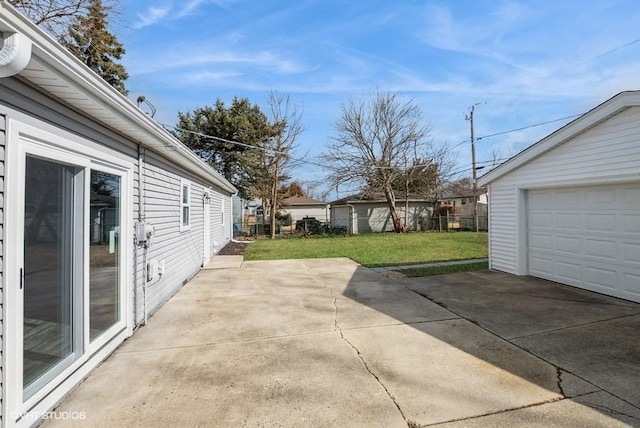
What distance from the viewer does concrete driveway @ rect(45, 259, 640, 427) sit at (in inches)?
100

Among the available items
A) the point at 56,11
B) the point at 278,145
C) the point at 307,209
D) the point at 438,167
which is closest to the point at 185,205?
the point at 56,11

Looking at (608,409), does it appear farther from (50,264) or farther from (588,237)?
(588,237)

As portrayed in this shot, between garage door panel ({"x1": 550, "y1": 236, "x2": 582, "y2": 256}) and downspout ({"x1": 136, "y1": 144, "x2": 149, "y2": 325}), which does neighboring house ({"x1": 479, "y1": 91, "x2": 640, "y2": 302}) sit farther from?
downspout ({"x1": 136, "y1": 144, "x2": 149, "y2": 325})

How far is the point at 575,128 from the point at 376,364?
19.2 feet

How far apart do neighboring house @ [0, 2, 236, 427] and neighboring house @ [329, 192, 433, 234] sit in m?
21.1

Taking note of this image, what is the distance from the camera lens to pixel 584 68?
37.7 feet

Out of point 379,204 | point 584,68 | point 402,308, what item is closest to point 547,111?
point 584,68

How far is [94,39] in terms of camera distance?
10.1 meters

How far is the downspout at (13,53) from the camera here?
1.84m

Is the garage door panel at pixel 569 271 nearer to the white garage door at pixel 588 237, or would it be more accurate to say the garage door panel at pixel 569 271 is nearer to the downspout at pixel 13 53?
the white garage door at pixel 588 237

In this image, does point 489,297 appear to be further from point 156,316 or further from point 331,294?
point 156,316

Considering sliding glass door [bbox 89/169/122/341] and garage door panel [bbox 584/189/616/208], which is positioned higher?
garage door panel [bbox 584/189/616/208]

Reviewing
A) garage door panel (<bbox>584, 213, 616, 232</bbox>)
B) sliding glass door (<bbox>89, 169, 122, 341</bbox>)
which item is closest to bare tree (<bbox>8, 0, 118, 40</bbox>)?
sliding glass door (<bbox>89, 169, 122, 341</bbox>)

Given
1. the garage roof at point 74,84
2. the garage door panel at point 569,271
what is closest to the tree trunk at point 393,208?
the garage door panel at point 569,271
